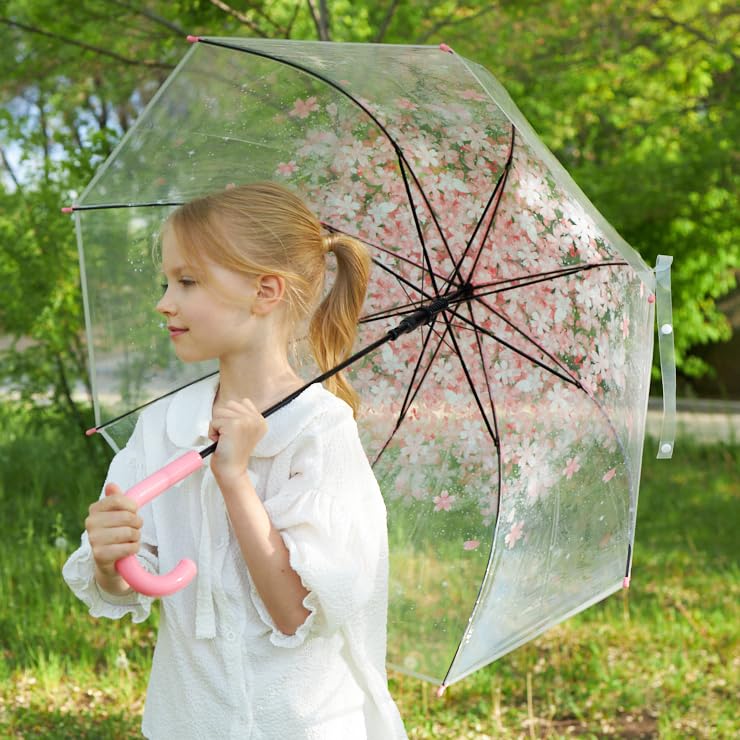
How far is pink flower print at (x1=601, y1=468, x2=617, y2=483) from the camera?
7.87 ft

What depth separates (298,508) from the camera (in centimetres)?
173

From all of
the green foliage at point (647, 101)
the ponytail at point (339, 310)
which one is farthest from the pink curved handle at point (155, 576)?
the green foliage at point (647, 101)

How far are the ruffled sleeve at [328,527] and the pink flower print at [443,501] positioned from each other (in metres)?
0.70

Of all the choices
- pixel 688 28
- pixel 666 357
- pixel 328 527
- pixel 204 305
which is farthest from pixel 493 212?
pixel 688 28

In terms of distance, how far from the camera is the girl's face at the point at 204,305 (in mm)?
1812

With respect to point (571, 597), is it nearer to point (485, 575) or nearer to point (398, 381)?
point (485, 575)

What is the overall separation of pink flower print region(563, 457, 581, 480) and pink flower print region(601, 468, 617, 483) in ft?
0.19

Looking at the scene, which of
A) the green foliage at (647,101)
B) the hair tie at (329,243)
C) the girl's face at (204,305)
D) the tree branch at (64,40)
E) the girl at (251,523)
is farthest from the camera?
the green foliage at (647,101)

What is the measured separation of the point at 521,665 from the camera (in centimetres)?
396

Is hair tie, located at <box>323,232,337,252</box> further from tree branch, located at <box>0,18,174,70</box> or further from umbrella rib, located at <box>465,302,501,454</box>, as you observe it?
tree branch, located at <box>0,18,174,70</box>

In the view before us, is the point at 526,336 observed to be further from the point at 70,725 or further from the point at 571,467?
the point at 70,725

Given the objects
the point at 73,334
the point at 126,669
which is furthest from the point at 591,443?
the point at 73,334

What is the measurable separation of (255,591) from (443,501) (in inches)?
33.9

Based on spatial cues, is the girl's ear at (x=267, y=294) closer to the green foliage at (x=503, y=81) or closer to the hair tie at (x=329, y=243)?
the hair tie at (x=329, y=243)
